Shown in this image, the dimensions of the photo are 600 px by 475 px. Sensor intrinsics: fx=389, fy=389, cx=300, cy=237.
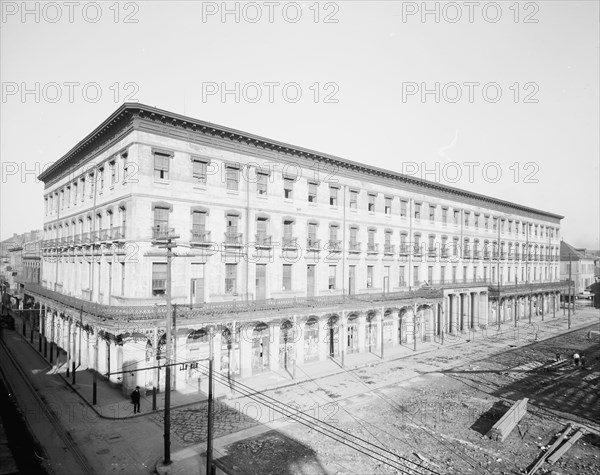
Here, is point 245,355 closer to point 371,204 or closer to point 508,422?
point 508,422

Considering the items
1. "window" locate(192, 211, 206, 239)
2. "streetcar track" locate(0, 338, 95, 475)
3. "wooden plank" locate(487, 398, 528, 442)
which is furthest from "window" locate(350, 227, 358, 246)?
"streetcar track" locate(0, 338, 95, 475)

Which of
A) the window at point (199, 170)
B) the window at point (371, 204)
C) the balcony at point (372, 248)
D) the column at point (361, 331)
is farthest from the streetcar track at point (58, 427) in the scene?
the window at point (371, 204)

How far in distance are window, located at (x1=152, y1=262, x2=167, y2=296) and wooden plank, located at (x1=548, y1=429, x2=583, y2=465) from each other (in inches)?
824

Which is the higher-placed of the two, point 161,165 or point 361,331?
point 161,165

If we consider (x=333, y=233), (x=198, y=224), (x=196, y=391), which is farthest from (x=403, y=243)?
(x=196, y=391)

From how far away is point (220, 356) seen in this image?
25.1 m

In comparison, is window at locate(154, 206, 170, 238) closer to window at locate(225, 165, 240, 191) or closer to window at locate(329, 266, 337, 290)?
window at locate(225, 165, 240, 191)

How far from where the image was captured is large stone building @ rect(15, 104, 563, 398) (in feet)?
76.8

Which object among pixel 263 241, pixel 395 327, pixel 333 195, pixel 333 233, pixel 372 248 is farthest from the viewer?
pixel 395 327

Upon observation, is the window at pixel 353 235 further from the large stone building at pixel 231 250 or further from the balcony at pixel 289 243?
the balcony at pixel 289 243

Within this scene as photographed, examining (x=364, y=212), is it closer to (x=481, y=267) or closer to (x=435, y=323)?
(x=435, y=323)

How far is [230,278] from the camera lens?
87.7 feet

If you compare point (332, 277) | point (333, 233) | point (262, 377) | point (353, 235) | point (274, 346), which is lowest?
point (262, 377)

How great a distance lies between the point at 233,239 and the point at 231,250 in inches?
30.2
